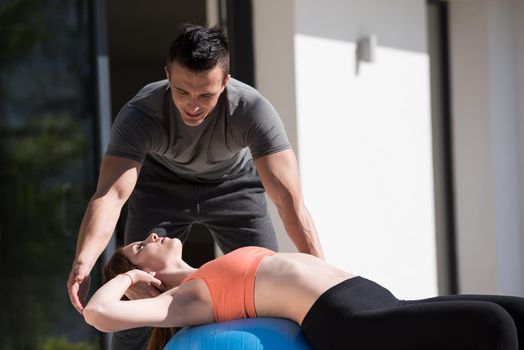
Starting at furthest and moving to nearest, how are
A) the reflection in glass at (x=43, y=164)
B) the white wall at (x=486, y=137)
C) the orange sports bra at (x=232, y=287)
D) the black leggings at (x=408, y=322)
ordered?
1. the white wall at (x=486, y=137)
2. the reflection in glass at (x=43, y=164)
3. the orange sports bra at (x=232, y=287)
4. the black leggings at (x=408, y=322)

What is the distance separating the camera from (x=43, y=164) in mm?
4695

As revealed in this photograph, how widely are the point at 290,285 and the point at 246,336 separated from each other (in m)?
0.19

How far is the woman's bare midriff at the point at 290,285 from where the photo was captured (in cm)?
263

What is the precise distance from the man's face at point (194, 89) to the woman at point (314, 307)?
494 mm

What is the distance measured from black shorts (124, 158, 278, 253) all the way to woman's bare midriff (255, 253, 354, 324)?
1.06 meters

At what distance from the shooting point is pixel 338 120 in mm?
5418

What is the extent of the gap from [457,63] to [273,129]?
3.90m

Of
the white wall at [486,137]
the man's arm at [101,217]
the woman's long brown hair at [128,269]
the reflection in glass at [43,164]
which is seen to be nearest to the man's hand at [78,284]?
the man's arm at [101,217]

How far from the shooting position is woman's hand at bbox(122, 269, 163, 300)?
9.32 ft

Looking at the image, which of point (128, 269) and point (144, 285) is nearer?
point (144, 285)

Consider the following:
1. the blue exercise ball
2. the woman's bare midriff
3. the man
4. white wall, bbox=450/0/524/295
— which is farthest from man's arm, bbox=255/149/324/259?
white wall, bbox=450/0/524/295

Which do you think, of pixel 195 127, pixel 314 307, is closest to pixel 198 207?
pixel 195 127

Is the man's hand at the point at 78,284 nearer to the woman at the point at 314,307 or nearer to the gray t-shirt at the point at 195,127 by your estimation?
the woman at the point at 314,307

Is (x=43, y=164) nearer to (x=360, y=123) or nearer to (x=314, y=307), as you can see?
(x=360, y=123)
